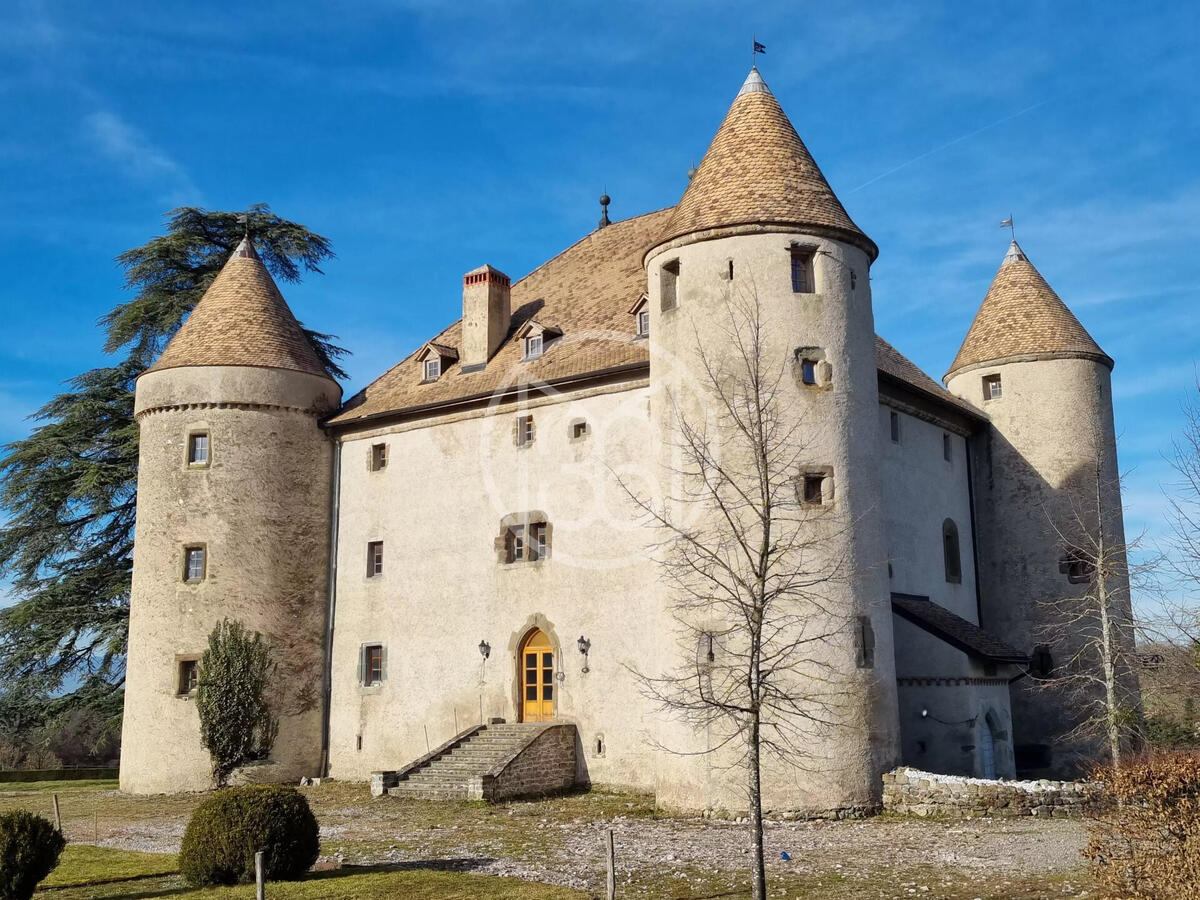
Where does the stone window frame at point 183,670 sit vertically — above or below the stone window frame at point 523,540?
below

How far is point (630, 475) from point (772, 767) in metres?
6.85

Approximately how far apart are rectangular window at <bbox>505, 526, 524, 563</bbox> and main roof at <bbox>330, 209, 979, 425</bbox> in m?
3.09

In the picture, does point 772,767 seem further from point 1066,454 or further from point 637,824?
point 1066,454

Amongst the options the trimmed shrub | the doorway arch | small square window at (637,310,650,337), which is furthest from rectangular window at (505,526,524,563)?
the trimmed shrub

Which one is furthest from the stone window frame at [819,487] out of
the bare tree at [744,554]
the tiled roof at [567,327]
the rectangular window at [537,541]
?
the rectangular window at [537,541]

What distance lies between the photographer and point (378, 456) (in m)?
27.5

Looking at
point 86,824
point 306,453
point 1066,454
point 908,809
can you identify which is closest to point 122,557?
point 306,453

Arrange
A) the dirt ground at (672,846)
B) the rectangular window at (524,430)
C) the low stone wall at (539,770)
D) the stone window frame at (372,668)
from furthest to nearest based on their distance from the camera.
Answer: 1. the stone window frame at (372,668)
2. the rectangular window at (524,430)
3. the low stone wall at (539,770)
4. the dirt ground at (672,846)

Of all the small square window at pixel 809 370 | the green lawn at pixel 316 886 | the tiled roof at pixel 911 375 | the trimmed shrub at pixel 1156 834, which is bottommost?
the green lawn at pixel 316 886

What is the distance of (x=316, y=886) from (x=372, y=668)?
13.3 m

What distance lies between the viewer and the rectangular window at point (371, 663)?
26.3 metres

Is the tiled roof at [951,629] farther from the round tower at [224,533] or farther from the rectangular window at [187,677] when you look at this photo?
the rectangular window at [187,677]

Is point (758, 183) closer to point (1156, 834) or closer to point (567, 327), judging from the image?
point (567, 327)

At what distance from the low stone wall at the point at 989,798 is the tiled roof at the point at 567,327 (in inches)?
377
